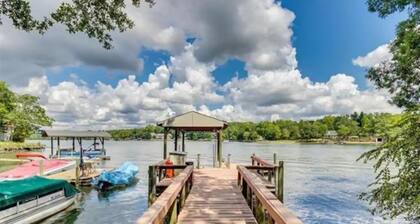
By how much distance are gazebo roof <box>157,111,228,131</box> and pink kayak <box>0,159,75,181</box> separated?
10.4 metres

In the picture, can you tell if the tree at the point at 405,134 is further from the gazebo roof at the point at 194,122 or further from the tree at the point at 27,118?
the tree at the point at 27,118

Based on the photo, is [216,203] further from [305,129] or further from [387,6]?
[305,129]

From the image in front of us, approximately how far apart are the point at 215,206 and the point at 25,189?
8.77 meters

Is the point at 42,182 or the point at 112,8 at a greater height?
the point at 112,8

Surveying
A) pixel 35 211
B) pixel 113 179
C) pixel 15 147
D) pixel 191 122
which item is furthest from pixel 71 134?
pixel 15 147

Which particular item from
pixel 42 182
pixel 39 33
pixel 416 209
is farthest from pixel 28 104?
pixel 416 209

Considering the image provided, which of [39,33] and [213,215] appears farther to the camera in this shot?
[39,33]

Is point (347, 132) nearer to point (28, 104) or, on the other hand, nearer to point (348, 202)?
point (28, 104)

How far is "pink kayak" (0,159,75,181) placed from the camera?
21.7 meters

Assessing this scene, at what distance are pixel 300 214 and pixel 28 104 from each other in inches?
2725

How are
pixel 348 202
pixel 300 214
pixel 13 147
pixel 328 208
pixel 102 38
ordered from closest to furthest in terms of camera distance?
pixel 102 38 < pixel 300 214 < pixel 328 208 < pixel 348 202 < pixel 13 147

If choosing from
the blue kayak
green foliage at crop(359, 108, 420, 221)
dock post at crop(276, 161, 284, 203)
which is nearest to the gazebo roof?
dock post at crop(276, 161, 284, 203)

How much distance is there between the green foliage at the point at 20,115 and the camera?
67.6 m

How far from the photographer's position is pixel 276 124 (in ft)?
488
